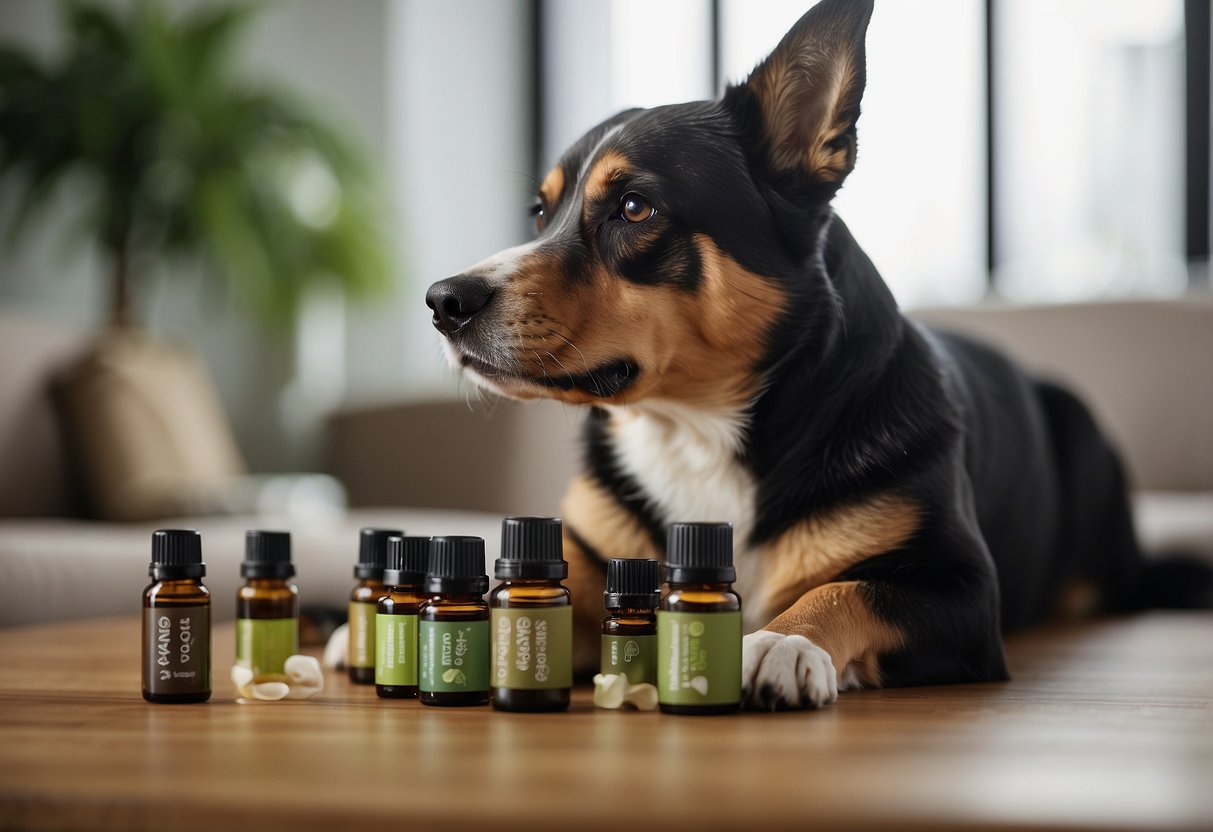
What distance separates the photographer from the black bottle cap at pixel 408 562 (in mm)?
1157

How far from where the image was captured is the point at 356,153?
4.27 m

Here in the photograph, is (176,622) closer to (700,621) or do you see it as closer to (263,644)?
(263,644)

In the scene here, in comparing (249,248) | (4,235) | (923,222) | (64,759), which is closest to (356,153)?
(249,248)

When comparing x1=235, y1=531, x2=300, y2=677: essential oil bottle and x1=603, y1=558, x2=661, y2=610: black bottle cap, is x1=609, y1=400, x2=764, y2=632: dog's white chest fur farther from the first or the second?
x1=235, y1=531, x2=300, y2=677: essential oil bottle

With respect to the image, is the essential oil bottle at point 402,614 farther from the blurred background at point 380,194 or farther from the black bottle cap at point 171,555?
the blurred background at point 380,194

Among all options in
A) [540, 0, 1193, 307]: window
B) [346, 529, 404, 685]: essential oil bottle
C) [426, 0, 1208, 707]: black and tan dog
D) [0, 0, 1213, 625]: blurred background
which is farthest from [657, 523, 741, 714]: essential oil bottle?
[540, 0, 1193, 307]: window

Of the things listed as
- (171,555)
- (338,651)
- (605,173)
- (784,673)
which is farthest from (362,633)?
(605,173)

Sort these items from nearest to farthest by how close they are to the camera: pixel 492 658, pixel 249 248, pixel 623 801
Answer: pixel 623 801
pixel 492 658
pixel 249 248

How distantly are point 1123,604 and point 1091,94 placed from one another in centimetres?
343

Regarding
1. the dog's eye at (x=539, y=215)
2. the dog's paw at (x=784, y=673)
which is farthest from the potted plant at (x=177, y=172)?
the dog's paw at (x=784, y=673)

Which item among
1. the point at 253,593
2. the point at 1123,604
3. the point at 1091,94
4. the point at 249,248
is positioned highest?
the point at 1091,94

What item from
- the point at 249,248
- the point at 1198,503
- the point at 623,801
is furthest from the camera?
the point at 249,248

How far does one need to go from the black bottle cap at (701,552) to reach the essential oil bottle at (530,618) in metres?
0.11

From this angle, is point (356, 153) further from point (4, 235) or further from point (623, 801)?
point (623, 801)
